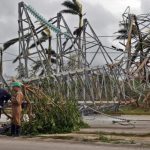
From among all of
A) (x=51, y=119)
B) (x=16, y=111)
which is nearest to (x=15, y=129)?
(x=16, y=111)

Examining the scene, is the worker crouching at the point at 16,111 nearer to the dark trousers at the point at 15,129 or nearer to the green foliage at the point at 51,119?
the dark trousers at the point at 15,129

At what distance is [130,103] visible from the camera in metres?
34.4

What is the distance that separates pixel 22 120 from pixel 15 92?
116cm

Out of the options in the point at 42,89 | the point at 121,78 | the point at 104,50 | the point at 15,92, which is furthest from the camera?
the point at 104,50

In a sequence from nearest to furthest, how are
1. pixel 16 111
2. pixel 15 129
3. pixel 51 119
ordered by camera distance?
1. pixel 15 129
2. pixel 16 111
3. pixel 51 119

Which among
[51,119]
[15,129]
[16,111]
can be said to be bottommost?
[15,129]

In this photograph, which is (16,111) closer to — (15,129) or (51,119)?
(15,129)

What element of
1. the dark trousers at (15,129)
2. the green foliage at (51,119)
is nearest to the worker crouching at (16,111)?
the dark trousers at (15,129)

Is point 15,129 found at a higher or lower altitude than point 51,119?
lower

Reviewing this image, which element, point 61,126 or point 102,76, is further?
point 102,76

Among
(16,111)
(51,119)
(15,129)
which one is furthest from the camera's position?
(51,119)

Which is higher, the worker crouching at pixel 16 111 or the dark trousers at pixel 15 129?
the worker crouching at pixel 16 111

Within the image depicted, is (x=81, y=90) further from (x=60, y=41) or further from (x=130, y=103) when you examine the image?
(x=60, y=41)

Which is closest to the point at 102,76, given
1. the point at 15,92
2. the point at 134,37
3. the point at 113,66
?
the point at 113,66
